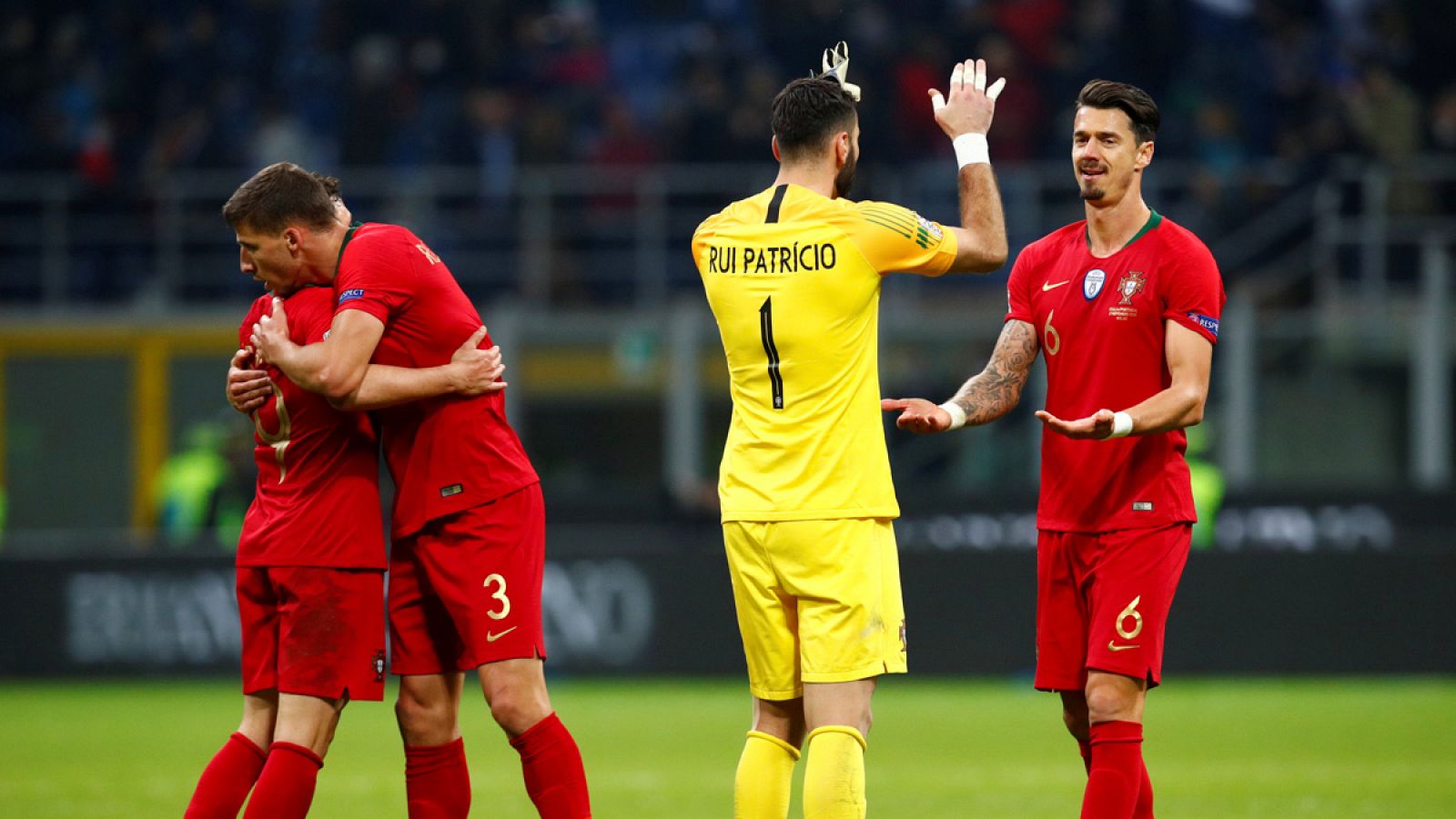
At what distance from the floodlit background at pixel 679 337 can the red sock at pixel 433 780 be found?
355cm

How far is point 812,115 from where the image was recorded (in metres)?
5.30

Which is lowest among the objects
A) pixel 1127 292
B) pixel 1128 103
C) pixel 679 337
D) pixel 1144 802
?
pixel 1144 802

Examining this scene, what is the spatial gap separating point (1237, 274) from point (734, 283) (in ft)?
39.4

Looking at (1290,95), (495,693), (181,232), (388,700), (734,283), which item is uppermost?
(1290,95)

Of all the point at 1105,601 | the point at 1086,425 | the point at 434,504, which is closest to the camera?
the point at 1086,425

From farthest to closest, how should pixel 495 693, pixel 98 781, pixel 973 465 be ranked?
1. pixel 973 465
2. pixel 98 781
3. pixel 495 693

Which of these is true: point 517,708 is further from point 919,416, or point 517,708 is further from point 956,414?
point 956,414

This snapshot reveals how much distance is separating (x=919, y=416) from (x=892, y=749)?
539 cm

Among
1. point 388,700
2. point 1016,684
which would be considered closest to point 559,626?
point 388,700

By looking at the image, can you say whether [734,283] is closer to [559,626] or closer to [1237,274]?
[559,626]

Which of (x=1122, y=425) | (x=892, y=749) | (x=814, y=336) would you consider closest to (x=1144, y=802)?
(x=1122, y=425)

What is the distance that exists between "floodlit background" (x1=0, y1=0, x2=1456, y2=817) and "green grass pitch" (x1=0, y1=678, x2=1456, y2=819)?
7cm

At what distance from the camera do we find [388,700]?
1349 centimetres

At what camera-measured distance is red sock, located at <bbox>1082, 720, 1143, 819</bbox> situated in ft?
17.6
